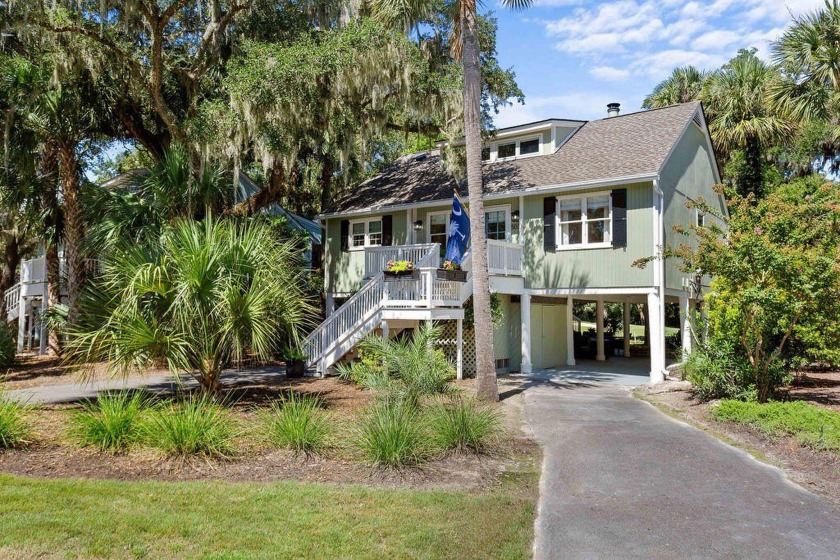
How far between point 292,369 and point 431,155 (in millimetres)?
10873

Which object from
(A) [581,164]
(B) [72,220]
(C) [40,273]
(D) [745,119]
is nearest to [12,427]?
(B) [72,220]

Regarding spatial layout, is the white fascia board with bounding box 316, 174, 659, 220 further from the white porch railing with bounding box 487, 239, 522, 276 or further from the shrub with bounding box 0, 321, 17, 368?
the shrub with bounding box 0, 321, 17, 368

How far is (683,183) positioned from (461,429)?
12869mm

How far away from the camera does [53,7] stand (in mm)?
13820

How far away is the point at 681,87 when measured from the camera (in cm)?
2653

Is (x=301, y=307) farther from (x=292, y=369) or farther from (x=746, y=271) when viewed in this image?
(x=746, y=271)

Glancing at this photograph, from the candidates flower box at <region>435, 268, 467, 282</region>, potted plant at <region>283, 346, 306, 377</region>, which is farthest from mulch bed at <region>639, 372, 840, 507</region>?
potted plant at <region>283, 346, 306, 377</region>

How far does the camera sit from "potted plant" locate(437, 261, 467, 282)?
14070 millimetres

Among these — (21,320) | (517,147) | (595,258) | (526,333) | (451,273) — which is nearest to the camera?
(451,273)

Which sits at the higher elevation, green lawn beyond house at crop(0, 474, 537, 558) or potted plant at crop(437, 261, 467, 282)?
potted plant at crop(437, 261, 467, 282)

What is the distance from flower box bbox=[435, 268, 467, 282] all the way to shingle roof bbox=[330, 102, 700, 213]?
3.36 metres

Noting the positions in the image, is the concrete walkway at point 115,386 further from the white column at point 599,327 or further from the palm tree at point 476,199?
the white column at point 599,327

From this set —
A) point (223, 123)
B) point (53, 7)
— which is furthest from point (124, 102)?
point (223, 123)

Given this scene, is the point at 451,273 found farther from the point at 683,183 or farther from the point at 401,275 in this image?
the point at 683,183
